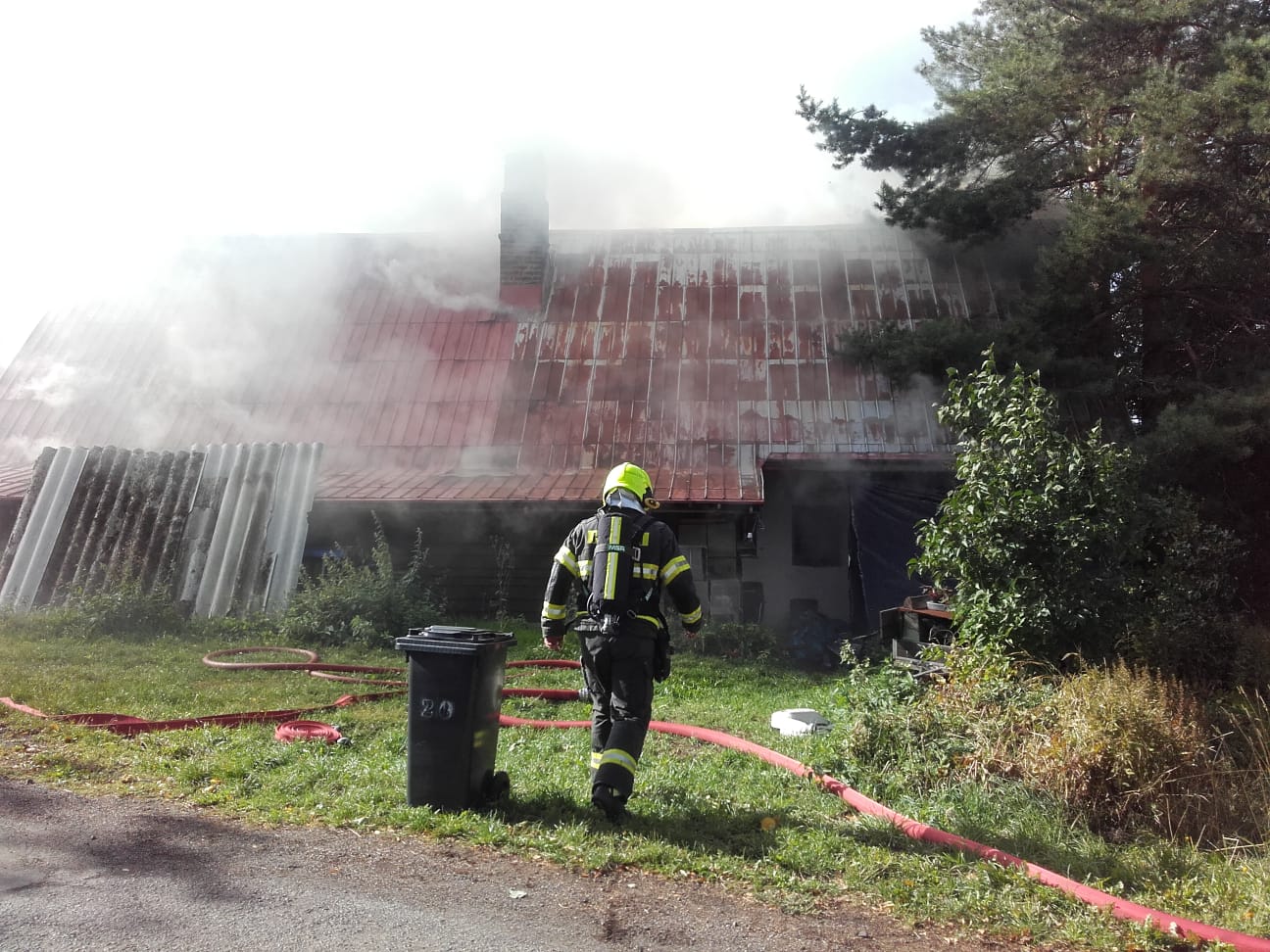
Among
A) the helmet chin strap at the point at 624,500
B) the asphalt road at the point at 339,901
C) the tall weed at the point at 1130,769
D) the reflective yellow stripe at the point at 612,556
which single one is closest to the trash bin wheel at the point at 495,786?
the asphalt road at the point at 339,901

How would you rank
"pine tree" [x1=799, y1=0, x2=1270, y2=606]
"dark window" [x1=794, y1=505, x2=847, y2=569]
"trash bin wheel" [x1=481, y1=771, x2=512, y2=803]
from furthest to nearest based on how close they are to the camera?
"dark window" [x1=794, y1=505, x2=847, y2=569] → "pine tree" [x1=799, y1=0, x2=1270, y2=606] → "trash bin wheel" [x1=481, y1=771, x2=512, y2=803]

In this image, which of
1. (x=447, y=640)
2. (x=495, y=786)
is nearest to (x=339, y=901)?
(x=495, y=786)

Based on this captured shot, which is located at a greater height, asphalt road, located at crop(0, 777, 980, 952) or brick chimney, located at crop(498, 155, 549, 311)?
brick chimney, located at crop(498, 155, 549, 311)

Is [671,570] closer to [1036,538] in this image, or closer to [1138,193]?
[1036,538]

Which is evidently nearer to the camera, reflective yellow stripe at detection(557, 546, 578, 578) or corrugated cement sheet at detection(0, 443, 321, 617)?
reflective yellow stripe at detection(557, 546, 578, 578)

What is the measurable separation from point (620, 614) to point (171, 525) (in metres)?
10.1

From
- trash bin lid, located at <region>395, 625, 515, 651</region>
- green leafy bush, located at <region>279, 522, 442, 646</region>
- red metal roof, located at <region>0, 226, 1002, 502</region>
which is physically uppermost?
red metal roof, located at <region>0, 226, 1002, 502</region>

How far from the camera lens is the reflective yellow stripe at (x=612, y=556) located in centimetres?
485

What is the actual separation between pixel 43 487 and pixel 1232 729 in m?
14.4

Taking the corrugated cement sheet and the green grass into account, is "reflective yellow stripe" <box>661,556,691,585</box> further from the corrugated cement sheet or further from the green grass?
the corrugated cement sheet

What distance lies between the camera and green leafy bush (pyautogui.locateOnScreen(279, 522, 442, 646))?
36.3 feet

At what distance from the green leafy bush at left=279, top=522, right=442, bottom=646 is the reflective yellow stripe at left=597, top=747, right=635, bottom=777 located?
22.7ft

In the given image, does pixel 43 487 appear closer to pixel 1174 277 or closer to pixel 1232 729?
pixel 1232 729

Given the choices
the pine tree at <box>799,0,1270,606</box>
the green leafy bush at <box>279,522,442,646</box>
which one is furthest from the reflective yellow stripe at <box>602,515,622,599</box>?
the pine tree at <box>799,0,1270,606</box>
